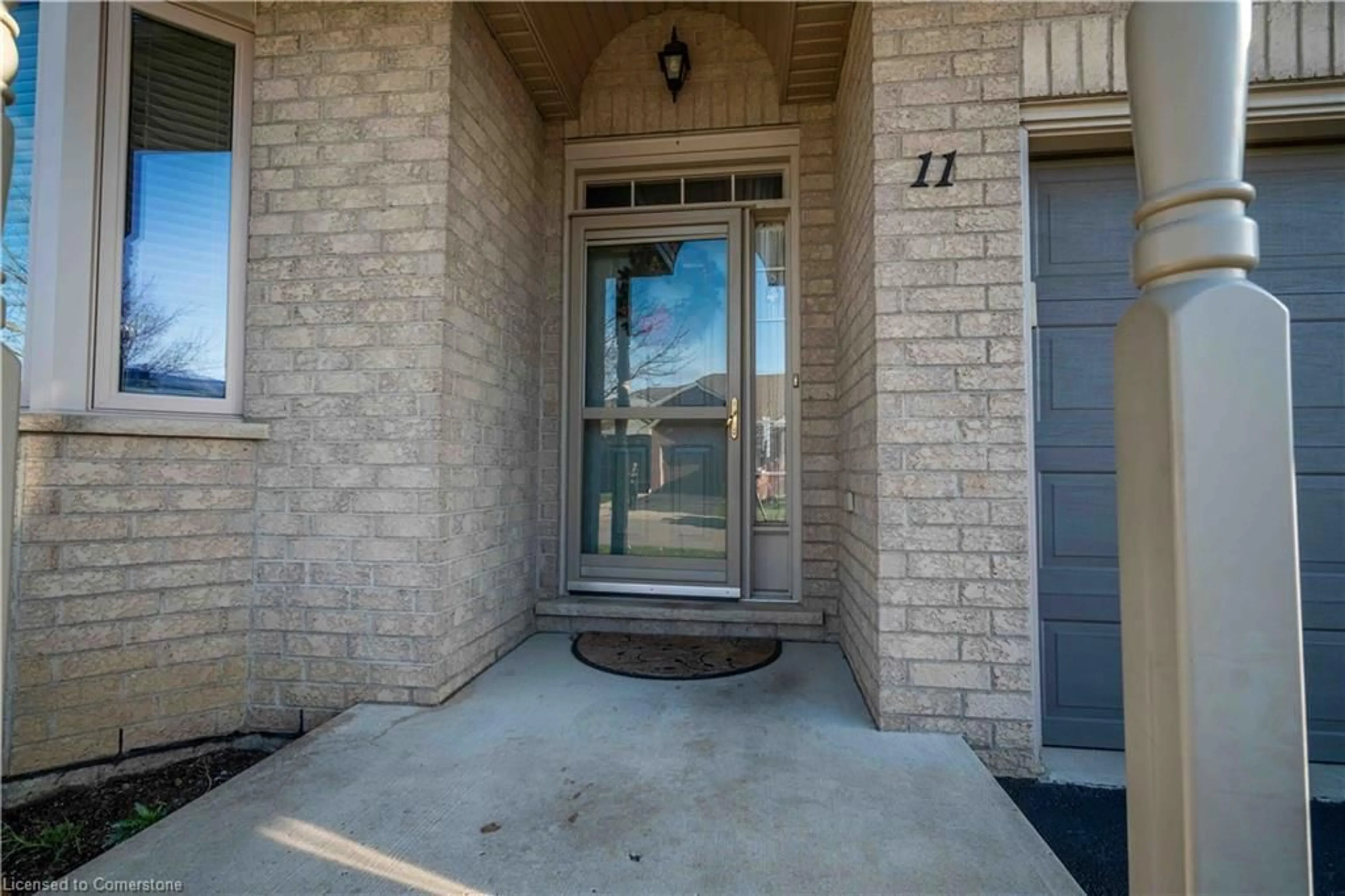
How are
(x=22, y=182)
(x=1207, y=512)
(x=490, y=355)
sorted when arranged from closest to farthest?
(x=1207, y=512)
(x=22, y=182)
(x=490, y=355)

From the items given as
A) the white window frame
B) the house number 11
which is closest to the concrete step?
the white window frame

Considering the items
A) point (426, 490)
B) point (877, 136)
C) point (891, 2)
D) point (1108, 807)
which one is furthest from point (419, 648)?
point (891, 2)

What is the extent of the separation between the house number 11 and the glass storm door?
1362 millimetres

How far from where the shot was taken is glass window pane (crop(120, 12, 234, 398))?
241 centimetres

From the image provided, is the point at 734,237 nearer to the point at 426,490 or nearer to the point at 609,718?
the point at 426,490

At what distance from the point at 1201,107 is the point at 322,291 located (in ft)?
8.97

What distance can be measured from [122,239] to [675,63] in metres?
2.62

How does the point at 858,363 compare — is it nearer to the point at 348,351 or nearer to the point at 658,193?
the point at 658,193

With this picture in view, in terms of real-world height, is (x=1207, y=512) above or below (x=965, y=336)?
below

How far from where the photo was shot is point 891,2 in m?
2.30

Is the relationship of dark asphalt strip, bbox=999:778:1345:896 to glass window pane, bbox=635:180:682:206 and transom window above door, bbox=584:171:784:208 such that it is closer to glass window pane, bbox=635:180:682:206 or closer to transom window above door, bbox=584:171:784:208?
transom window above door, bbox=584:171:784:208

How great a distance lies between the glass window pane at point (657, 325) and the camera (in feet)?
11.8

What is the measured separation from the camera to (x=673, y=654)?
301 cm

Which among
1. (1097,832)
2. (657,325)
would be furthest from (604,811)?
(657,325)
